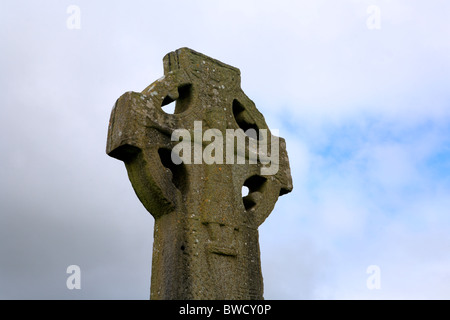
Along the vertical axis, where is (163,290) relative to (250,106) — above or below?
below

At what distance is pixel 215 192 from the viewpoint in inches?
246

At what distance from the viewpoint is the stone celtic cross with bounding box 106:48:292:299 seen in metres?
5.82

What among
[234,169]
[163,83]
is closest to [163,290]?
[234,169]

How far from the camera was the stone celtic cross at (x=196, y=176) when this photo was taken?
5.82 metres

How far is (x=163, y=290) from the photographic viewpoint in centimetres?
574

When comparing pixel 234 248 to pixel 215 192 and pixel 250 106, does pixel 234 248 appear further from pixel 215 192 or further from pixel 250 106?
pixel 250 106

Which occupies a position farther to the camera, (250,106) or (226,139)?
(250,106)

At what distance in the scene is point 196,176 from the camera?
6184mm

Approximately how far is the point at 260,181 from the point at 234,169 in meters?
0.57

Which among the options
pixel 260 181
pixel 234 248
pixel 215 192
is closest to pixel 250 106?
pixel 260 181
